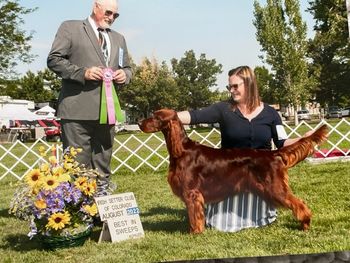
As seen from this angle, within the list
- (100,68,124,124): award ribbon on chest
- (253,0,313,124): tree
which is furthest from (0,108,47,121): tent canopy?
(100,68,124,124): award ribbon on chest

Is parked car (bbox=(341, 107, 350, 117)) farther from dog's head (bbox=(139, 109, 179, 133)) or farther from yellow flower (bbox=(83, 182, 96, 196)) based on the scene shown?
yellow flower (bbox=(83, 182, 96, 196))

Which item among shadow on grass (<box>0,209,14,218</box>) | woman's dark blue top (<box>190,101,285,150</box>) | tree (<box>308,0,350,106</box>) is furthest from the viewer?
tree (<box>308,0,350,106</box>)

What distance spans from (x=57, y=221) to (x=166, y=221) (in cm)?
112

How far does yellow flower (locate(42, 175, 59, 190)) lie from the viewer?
2857 millimetres

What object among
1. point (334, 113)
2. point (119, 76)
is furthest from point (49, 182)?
point (334, 113)

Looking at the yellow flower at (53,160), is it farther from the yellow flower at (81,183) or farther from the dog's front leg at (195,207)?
the dog's front leg at (195,207)

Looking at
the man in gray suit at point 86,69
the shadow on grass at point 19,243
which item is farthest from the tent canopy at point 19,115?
the man in gray suit at point 86,69

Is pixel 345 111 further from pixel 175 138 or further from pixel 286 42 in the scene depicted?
pixel 175 138

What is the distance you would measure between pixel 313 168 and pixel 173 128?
13.5 ft

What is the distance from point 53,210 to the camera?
9.39ft

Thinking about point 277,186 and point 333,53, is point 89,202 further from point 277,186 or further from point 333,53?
point 333,53

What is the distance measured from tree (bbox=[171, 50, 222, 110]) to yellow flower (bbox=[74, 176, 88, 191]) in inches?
472

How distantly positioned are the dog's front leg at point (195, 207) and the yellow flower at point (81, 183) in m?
0.70

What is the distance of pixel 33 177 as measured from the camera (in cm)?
291
